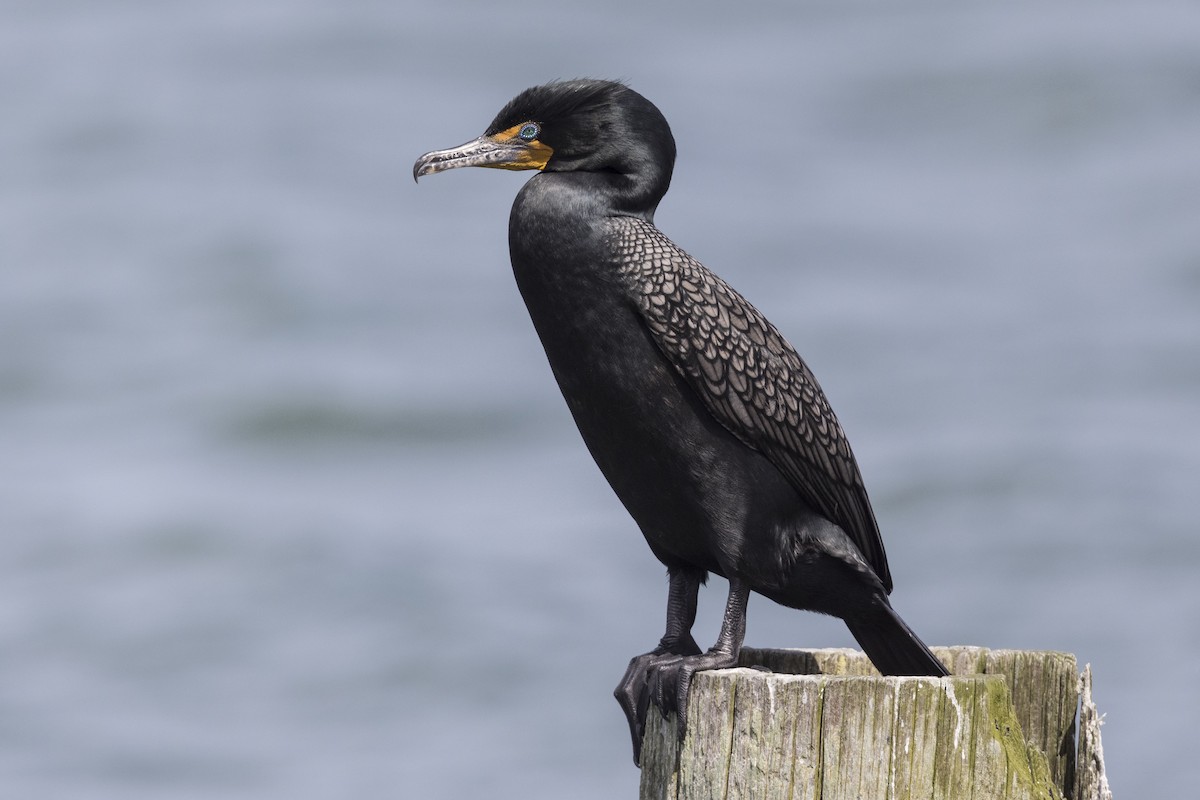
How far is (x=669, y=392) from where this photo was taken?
431 centimetres

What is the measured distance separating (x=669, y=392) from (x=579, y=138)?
2.78 ft

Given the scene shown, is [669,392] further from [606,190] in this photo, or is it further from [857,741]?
[857,741]

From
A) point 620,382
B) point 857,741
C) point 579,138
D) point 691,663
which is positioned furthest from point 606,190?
point 857,741

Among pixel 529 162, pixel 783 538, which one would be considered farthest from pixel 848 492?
pixel 529 162

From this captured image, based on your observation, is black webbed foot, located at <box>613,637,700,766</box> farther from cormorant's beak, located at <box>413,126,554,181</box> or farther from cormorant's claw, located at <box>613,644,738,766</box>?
cormorant's beak, located at <box>413,126,554,181</box>

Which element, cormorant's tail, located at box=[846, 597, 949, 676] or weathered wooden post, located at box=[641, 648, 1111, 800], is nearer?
weathered wooden post, located at box=[641, 648, 1111, 800]

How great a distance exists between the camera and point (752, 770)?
3.70m

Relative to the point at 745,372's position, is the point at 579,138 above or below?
above

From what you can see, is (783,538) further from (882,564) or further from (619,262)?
(619,262)

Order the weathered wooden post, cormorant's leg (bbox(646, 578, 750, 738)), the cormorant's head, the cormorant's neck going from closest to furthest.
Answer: the weathered wooden post, cormorant's leg (bbox(646, 578, 750, 738)), the cormorant's neck, the cormorant's head

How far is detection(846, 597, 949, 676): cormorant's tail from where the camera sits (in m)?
4.55

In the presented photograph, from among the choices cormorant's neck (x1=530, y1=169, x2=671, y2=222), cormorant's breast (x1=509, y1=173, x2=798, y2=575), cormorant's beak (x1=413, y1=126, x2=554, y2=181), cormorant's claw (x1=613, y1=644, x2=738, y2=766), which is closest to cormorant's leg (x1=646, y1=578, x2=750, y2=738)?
cormorant's claw (x1=613, y1=644, x2=738, y2=766)

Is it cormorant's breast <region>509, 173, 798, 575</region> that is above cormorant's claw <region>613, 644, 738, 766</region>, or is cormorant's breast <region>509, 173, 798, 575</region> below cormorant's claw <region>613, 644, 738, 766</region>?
above

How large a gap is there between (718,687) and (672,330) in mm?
1060
